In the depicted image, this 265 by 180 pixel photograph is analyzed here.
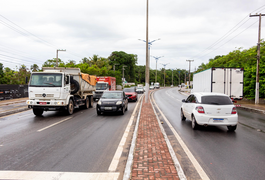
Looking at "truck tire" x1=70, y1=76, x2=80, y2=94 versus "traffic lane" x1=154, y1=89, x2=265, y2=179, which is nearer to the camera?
"traffic lane" x1=154, y1=89, x2=265, y2=179

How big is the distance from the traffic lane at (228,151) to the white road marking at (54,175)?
2.10 metres

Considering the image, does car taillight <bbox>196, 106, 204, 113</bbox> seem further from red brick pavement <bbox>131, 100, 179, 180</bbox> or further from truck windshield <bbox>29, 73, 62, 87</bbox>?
truck windshield <bbox>29, 73, 62, 87</bbox>

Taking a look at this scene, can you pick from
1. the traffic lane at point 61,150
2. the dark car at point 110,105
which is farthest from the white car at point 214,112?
the dark car at point 110,105

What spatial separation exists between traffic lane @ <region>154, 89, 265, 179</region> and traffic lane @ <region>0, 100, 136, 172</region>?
2.35 m

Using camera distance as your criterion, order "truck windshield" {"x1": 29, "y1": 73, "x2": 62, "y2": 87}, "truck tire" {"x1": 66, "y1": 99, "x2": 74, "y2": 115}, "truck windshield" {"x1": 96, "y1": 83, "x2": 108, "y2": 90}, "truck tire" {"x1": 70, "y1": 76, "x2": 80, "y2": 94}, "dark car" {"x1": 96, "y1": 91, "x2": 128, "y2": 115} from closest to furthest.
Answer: "truck windshield" {"x1": 29, "y1": 73, "x2": 62, "y2": 87}, "dark car" {"x1": 96, "y1": 91, "x2": 128, "y2": 115}, "truck tire" {"x1": 66, "y1": 99, "x2": 74, "y2": 115}, "truck tire" {"x1": 70, "y1": 76, "x2": 80, "y2": 94}, "truck windshield" {"x1": 96, "y1": 83, "x2": 108, "y2": 90}

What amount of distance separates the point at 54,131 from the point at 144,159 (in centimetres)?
484

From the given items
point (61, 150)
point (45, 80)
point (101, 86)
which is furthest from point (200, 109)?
point (101, 86)

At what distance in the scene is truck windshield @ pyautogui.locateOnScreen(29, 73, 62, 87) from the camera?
1219cm

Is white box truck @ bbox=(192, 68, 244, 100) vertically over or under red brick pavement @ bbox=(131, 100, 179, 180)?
over

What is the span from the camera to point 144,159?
4883 mm

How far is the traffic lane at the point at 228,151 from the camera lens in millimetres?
4393

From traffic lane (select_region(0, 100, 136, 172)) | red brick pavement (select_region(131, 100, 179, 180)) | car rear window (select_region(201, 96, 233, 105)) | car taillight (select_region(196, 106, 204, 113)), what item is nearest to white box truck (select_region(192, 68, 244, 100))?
car rear window (select_region(201, 96, 233, 105))

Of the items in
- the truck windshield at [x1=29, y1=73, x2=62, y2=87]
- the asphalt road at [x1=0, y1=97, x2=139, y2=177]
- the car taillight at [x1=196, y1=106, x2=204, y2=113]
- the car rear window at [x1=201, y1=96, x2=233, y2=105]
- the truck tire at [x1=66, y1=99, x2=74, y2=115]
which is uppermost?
the truck windshield at [x1=29, y1=73, x2=62, y2=87]

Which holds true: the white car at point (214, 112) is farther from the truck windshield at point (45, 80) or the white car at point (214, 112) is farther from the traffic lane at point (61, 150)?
the truck windshield at point (45, 80)
